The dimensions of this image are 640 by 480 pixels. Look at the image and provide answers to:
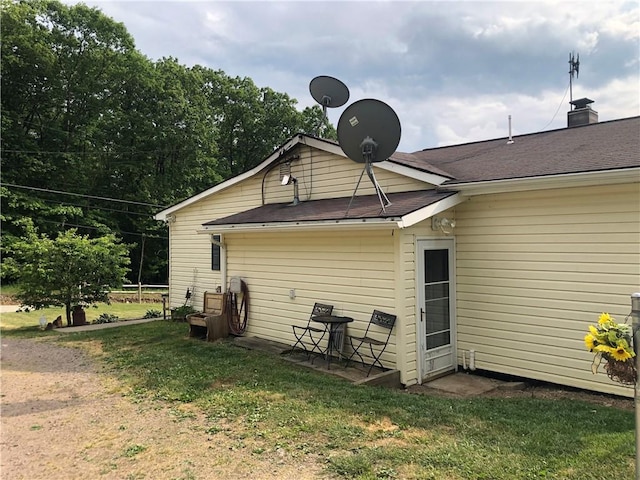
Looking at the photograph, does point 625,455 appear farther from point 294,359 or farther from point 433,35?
point 433,35

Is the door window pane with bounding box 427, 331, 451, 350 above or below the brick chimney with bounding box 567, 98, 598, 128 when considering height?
below

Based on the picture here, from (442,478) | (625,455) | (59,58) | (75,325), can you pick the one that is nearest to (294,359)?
(442,478)

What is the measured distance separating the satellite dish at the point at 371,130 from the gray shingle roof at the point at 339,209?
0.70m

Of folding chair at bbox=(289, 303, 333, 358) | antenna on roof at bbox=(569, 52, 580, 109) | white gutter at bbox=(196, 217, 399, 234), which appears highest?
antenna on roof at bbox=(569, 52, 580, 109)

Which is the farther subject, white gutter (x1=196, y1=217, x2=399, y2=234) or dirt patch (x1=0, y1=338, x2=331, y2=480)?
white gutter (x1=196, y1=217, x2=399, y2=234)

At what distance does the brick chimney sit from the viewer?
9.47 meters

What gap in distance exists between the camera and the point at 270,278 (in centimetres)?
822

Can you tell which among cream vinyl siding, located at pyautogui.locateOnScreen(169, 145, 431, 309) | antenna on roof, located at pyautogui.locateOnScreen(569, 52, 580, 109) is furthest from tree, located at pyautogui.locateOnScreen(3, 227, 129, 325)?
antenna on roof, located at pyautogui.locateOnScreen(569, 52, 580, 109)

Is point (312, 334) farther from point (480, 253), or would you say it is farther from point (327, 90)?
point (327, 90)

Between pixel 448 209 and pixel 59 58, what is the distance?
87.0ft

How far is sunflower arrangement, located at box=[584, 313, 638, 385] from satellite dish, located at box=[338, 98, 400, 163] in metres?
4.36

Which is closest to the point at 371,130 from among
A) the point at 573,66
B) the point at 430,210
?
the point at 430,210

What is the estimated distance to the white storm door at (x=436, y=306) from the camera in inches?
241

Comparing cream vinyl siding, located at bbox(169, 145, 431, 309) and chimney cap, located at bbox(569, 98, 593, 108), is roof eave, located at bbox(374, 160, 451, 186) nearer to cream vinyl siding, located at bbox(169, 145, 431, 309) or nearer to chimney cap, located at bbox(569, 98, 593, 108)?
cream vinyl siding, located at bbox(169, 145, 431, 309)
